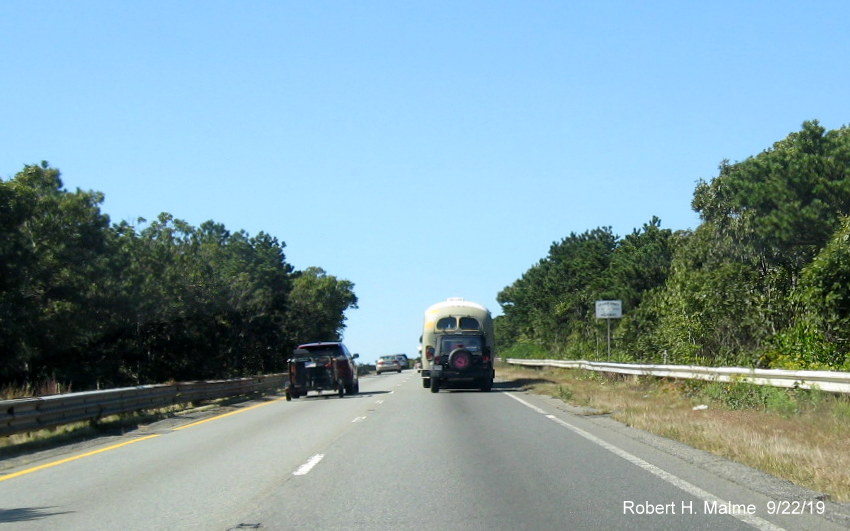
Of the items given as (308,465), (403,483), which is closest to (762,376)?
(308,465)

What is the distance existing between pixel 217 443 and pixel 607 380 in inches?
879

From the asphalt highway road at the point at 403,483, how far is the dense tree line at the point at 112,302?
76.0ft

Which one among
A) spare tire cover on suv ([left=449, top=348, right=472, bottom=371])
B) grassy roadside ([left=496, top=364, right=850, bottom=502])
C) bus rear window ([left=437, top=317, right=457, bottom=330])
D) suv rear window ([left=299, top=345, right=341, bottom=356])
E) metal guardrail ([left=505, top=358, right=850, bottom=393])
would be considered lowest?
grassy roadside ([left=496, top=364, right=850, bottom=502])

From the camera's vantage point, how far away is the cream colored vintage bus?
1291 inches

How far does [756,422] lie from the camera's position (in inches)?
640

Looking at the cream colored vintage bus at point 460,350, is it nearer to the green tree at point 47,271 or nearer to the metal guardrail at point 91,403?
the metal guardrail at point 91,403

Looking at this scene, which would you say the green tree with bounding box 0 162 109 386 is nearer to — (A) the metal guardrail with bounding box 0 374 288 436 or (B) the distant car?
(A) the metal guardrail with bounding box 0 374 288 436

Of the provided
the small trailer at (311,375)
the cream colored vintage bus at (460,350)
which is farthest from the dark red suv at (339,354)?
the cream colored vintage bus at (460,350)

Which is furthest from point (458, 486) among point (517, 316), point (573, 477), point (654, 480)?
point (517, 316)

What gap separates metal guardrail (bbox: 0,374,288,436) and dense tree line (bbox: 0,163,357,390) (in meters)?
11.7

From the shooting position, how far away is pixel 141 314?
54781 millimetres

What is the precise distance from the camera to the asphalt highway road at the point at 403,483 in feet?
28.9

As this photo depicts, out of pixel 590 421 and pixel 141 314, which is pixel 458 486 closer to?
pixel 590 421

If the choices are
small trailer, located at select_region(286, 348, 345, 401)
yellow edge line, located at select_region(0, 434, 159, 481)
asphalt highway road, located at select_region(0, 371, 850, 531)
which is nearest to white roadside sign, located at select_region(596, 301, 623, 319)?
small trailer, located at select_region(286, 348, 345, 401)
